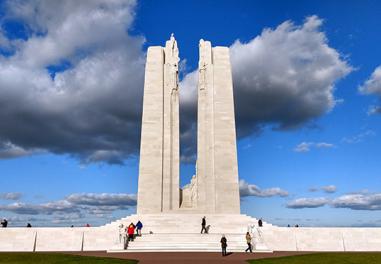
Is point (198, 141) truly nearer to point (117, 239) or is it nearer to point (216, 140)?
point (216, 140)

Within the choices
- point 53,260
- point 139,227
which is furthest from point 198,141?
point 53,260

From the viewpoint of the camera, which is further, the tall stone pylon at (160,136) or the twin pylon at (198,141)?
the twin pylon at (198,141)

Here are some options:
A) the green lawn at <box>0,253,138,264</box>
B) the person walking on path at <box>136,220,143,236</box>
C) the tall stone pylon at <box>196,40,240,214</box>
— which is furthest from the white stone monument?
the green lawn at <box>0,253,138,264</box>

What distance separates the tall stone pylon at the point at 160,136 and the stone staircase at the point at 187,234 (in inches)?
170

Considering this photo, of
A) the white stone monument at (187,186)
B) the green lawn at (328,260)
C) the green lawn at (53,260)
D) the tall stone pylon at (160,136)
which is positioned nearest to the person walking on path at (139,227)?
the white stone monument at (187,186)

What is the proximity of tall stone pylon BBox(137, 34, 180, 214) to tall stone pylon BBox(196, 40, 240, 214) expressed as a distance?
7.24 feet

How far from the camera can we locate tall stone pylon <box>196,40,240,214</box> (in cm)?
3444

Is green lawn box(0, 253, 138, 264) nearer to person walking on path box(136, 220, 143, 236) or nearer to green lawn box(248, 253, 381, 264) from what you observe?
green lawn box(248, 253, 381, 264)

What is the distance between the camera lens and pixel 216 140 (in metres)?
35.3

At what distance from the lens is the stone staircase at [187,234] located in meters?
22.9

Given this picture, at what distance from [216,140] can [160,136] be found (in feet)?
16.0

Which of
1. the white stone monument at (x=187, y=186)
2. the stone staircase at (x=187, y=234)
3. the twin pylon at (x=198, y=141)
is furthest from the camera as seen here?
the twin pylon at (x=198, y=141)

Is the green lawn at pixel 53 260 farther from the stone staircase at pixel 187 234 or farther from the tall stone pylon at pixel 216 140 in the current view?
the tall stone pylon at pixel 216 140

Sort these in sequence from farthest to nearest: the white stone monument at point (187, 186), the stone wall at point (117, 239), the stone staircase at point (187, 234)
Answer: the white stone monument at point (187, 186) < the stone wall at point (117, 239) < the stone staircase at point (187, 234)
